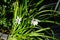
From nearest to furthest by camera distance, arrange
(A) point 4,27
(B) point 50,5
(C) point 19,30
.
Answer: (C) point 19,30 → (A) point 4,27 → (B) point 50,5

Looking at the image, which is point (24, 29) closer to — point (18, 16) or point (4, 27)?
point (18, 16)

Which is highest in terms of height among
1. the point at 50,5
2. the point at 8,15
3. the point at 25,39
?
the point at 50,5

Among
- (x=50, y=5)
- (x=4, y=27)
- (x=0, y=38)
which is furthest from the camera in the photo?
(x=50, y=5)

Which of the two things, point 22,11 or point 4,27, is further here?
point 4,27

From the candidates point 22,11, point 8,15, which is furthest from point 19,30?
point 8,15

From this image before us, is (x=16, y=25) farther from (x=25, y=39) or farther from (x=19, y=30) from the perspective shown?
(x=25, y=39)

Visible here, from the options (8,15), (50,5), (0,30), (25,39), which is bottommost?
(25,39)

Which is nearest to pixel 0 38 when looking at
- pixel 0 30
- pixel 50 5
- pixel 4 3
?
pixel 0 30

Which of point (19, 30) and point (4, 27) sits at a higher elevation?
point (4, 27)

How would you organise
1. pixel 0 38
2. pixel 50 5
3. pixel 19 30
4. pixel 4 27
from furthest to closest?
1. pixel 50 5
2. pixel 4 27
3. pixel 0 38
4. pixel 19 30
